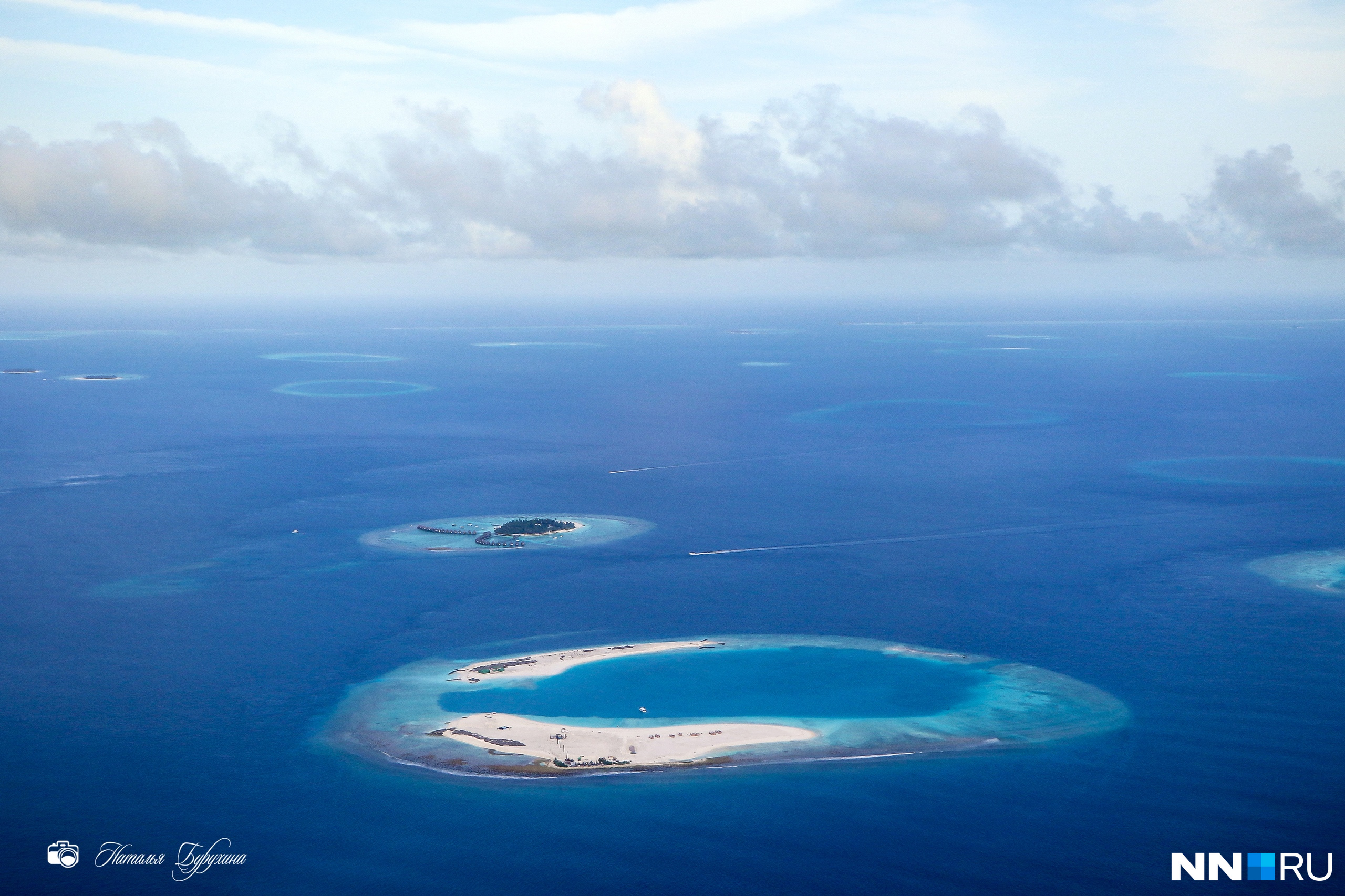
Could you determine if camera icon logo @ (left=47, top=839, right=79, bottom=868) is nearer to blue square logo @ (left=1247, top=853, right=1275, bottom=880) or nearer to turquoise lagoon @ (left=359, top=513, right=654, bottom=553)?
turquoise lagoon @ (left=359, top=513, right=654, bottom=553)

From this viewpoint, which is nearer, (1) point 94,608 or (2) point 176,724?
(2) point 176,724

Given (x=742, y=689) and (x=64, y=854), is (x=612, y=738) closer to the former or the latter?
(x=742, y=689)

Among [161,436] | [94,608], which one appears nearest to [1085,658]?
[94,608]

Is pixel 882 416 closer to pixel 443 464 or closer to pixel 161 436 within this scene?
pixel 443 464

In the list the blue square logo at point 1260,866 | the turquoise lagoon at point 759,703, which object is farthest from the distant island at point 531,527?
the blue square logo at point 1260,866

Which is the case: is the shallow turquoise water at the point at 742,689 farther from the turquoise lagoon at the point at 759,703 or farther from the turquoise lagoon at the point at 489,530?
the turquoise lagoon at the point at 489,530

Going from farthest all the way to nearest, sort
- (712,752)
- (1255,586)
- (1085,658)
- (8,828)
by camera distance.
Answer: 1. (1255,586)
2. (1085,658)
3. (712,752)
4. (8,828)
